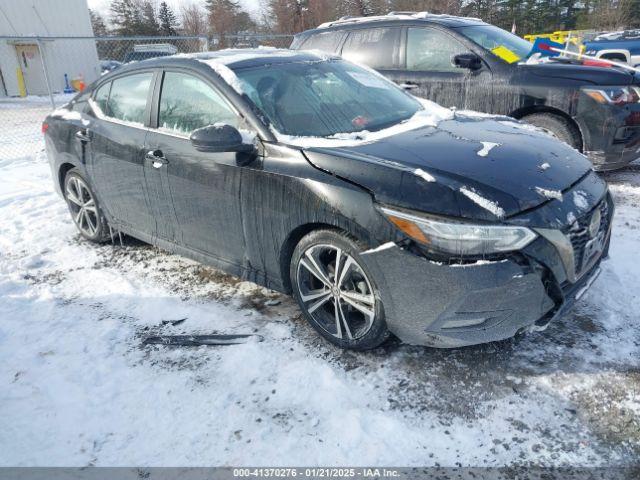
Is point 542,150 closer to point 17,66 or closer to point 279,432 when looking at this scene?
point 279,432

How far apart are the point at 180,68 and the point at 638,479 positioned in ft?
11.6

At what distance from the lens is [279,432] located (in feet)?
7.84

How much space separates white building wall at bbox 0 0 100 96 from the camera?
23.5 metres

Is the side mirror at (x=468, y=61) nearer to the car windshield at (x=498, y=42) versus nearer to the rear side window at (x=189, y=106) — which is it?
the car windshield at (x=498, y=42)

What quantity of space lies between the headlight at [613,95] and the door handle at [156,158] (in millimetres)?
4313

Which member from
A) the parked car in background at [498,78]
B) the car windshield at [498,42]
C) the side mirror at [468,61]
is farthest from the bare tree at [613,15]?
the side mirror at [468,61]

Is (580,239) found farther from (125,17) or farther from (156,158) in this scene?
(125,17)

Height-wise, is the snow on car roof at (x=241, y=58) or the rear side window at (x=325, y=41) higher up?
the rear side window at (x=325, y=41)

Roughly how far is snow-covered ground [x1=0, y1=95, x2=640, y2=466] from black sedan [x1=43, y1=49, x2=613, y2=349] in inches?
11.4

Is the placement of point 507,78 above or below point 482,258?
above

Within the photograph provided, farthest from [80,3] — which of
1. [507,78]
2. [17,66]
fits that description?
[507,78]

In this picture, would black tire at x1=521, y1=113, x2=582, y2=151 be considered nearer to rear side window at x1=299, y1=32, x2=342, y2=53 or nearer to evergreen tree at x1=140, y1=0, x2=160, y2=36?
rear side window at x1=299, y1=32, x2=342, y2=53

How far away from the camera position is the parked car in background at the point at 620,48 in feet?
53.7

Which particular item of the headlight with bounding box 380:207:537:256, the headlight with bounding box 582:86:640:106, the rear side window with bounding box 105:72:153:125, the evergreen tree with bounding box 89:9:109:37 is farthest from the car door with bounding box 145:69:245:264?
the evergreen tree with bounding box 89:9:109:37
